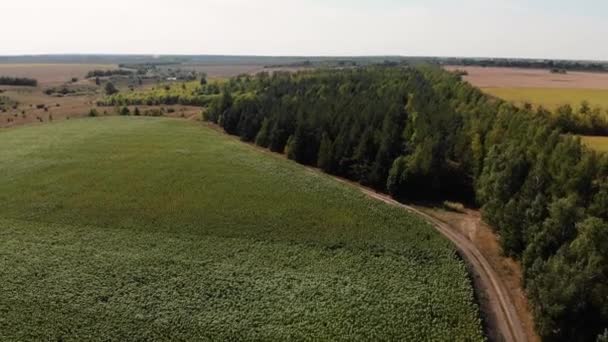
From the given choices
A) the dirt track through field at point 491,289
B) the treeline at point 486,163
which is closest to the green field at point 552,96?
the treeline at point 486,163

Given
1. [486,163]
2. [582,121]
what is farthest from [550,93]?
[486,163]

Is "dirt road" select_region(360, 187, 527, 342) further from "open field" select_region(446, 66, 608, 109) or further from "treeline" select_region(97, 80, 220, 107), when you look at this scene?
"treeline" select_region(97, 80, 220, 107)

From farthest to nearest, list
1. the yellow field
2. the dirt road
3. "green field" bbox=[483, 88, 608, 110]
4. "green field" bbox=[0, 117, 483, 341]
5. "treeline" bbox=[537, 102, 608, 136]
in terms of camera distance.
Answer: "green field" bbox=[483, 88, 608, 110], "treeline" bbox=[537, 102, 608, 136], the yellow field, the dirt road, "green field" bbox=[0, 117, 483, 341]

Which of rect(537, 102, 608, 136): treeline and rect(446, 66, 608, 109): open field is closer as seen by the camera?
rect(537, 102, 608, 136): treeline

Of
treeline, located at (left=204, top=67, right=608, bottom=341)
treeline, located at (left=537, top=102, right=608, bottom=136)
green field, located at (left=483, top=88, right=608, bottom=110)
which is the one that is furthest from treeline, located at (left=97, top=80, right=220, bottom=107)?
treeline, located at (left=537, top=102, right=608, bottom=136)

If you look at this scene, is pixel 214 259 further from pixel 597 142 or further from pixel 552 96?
pixel 552 96

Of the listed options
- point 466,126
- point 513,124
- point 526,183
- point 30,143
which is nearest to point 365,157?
point 466,126

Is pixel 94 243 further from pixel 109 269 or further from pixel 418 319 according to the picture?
pixel 418 319
